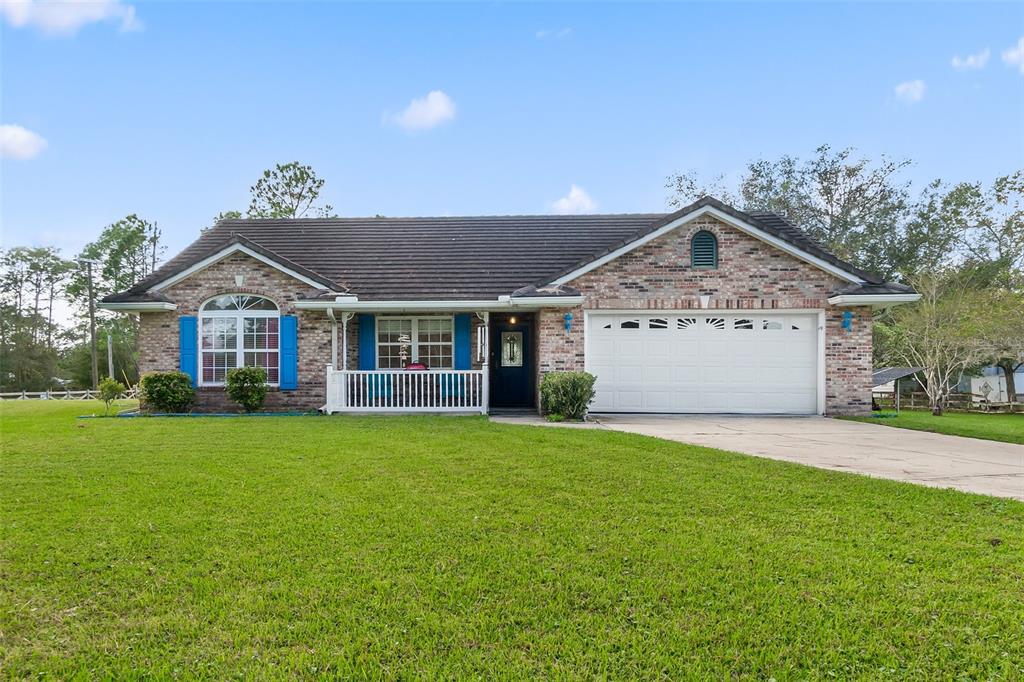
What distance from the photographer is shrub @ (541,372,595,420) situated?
10.5 m

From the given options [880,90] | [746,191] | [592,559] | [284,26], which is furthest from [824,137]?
[592,559]

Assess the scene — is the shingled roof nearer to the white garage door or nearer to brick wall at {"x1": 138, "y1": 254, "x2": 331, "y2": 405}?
brick wall at {"x1": 138, "y1": 254, "x2": 331, "y2": 405}

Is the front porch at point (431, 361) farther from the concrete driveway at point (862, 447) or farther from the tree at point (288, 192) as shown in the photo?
the tree at point (288, 192)

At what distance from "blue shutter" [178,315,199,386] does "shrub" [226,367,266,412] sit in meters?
Result: 1.20

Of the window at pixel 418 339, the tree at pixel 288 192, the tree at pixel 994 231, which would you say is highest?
the tree at pixel 288 192

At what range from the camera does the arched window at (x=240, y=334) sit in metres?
12.2

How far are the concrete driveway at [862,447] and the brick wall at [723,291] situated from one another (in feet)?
4.43

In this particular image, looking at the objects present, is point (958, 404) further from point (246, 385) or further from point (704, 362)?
point (246, 385)

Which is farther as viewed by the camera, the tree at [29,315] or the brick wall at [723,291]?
the tree at [29,315]

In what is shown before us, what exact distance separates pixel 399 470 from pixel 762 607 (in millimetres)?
4018

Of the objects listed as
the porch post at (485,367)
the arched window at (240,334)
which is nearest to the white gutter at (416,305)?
the porch post at (485,367)

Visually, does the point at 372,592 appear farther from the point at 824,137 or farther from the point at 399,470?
the point at 824,137

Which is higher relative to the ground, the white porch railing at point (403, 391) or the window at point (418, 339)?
the window at point (418, 339)

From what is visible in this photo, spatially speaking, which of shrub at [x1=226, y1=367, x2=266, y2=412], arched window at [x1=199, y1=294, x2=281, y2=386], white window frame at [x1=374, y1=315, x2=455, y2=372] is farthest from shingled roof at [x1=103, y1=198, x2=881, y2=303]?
shrub at [x1=226, y1=367, x2=266, y2=412]
